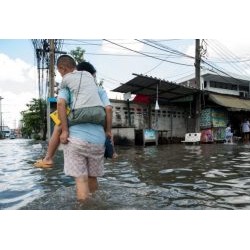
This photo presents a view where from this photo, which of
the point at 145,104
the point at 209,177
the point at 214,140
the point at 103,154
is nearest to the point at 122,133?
the point at 145,104

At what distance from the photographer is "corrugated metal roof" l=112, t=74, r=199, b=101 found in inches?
575

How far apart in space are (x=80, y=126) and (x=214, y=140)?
16446 millimetres

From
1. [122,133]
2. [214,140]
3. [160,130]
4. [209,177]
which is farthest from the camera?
[214,140]

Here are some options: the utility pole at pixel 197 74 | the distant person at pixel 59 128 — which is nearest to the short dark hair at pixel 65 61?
the distant person at pixel 59 128

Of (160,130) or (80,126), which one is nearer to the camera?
(80,126)

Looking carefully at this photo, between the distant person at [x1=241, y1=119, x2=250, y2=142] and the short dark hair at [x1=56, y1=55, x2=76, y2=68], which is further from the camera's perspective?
the distant person at [x1=241, y1=119, x2=250, y2=142]

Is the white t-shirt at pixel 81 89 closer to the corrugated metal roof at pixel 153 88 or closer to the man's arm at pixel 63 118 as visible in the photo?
the man's arm at pixel 63 118

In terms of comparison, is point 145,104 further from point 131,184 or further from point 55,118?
point 55,118

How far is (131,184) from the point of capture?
489 cm

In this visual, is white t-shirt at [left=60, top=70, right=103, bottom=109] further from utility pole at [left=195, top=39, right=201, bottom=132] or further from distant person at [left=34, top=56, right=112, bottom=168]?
utility pole at [left=195, top=39, right=201, bottom=132]

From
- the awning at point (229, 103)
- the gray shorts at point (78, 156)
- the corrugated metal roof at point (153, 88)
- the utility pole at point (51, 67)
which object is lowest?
the gray shorts at point (78, 156)

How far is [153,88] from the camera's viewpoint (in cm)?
1587

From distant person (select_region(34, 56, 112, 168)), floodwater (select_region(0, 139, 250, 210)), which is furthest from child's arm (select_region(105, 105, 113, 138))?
floodwater (select_region(0, 139, 250, 210))

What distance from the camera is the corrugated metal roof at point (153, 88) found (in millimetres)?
14609
